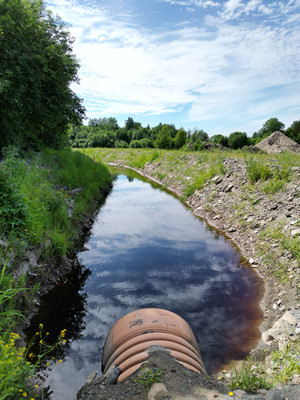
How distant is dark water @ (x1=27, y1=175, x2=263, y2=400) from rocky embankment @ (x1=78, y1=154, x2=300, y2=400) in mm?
392

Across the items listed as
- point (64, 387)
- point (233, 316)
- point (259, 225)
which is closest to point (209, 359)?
point (233, 316)

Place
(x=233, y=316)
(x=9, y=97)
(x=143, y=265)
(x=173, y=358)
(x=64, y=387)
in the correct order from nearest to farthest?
1. (x=173, y=358)
2. (x=64, y=387)
3. (x=233, y=316)
4. (x=143, y=265)
5. (x=9, y=97)

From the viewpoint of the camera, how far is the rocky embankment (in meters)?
2.85

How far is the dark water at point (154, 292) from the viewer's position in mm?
4516

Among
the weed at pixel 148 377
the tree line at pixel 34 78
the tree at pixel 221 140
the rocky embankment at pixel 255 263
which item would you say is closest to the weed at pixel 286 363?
the rocky embankment at pixel 255 263

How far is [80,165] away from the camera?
53.7ft

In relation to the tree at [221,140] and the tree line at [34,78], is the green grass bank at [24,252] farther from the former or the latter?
the tree at [221,140]

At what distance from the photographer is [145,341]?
359cm

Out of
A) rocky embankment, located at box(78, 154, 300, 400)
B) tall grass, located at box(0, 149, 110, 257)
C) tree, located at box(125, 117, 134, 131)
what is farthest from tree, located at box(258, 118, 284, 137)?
tree, located at box(125, 117, 134, 131)

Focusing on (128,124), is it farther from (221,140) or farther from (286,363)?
(286,363)

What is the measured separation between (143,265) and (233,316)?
9.36 ft

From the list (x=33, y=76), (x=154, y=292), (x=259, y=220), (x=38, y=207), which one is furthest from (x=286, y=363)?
(x=33, y=76)

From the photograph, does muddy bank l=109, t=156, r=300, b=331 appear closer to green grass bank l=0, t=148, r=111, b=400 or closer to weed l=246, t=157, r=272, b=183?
weed l=246, t=157, r=272, b=183

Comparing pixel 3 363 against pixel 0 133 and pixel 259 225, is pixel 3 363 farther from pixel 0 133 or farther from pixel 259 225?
pixel 0 133
